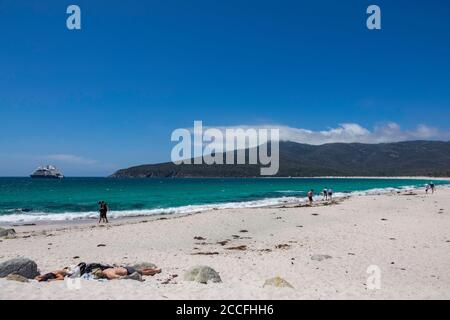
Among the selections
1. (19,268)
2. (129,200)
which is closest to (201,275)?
(19,268)

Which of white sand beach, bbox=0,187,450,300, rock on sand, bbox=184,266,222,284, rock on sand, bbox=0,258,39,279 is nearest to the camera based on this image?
white sand beach, bbox=0,187,450,300

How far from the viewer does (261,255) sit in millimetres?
15219

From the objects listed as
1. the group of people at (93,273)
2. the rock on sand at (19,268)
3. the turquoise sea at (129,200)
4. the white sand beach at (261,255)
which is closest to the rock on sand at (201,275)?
the white sand beach at (261,255)

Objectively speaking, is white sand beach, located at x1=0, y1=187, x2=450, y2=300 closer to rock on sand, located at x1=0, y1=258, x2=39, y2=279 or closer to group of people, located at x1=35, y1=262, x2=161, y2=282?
group of people, located at x1=35, y1=262, x2=161, y2=282

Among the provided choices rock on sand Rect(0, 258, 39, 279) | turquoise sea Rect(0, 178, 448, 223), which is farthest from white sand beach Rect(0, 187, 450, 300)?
turquoise sea Rect(0, 178, 448, 223)

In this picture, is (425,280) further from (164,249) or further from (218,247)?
(164,249)

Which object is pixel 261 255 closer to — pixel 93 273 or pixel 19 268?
pixel 93 273

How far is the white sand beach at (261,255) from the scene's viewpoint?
9.69m

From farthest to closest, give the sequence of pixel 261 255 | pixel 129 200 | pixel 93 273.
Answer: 1. pixel 129 200
2. pixel 261 255
3. pixel 93 273

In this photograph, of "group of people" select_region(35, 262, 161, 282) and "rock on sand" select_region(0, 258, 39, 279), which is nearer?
"rock on sand" select_region(0, 258, 39, 279)

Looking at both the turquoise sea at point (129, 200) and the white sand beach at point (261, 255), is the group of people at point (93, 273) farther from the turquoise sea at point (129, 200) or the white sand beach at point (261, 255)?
the turquoise sea at point (129, 200)

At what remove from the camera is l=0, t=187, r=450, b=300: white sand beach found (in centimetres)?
969
